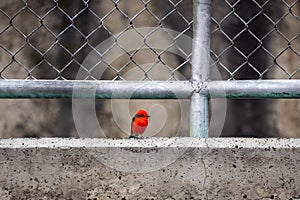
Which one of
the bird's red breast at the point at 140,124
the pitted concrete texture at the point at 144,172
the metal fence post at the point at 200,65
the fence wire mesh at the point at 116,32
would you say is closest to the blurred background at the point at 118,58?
the fence wire mesh at the point at 116,32

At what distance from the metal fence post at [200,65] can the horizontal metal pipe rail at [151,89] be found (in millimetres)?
17

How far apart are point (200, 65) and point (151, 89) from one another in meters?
0.13

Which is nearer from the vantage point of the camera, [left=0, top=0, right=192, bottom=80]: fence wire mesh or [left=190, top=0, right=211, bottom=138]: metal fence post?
[left=190, top=0, right=211, bottom=138]: metal fence post

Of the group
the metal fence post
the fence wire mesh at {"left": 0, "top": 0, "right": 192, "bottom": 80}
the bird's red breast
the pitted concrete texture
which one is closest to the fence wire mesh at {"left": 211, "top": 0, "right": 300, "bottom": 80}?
the fence wire mesh at {"left": 0, "top": 0, "right": 192, "bottom": 80}

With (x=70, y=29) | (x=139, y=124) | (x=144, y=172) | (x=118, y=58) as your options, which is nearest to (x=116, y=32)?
(x=118, y=58)

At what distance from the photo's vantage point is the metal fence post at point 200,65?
1206 millimetres

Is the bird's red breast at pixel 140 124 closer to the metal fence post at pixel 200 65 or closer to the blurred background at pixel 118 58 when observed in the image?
the metal fence post at pixel 200 65

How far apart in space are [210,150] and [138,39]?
135 cm

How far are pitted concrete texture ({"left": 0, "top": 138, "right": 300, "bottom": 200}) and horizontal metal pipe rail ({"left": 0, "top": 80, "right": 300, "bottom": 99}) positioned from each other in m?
0.16

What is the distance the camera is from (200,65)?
125cm

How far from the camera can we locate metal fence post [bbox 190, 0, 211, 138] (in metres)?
1.21

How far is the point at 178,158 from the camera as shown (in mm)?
1104

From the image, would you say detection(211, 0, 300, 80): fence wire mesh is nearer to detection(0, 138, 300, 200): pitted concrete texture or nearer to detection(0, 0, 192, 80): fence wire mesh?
detection(0, 0, 192, 80): fence wire mesh

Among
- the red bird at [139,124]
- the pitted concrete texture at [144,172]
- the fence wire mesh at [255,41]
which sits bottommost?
the pitted concrete texture at [144,172]
